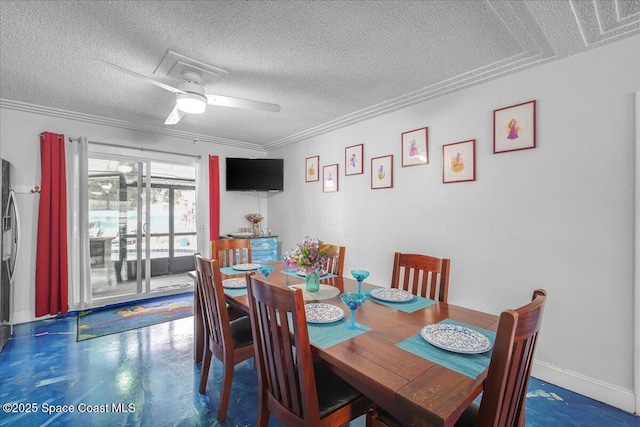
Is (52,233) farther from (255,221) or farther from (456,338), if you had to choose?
(456,338)

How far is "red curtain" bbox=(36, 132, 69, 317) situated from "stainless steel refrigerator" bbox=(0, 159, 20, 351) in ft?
1.13

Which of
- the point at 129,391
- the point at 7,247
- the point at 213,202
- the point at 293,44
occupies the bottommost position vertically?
the point at 129,391

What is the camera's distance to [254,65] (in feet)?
7.77

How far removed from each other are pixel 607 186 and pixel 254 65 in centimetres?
271

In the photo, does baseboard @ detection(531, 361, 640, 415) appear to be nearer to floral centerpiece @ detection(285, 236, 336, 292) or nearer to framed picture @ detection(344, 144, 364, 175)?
floral centerpiece @ detection(285, 236, 336, 292)

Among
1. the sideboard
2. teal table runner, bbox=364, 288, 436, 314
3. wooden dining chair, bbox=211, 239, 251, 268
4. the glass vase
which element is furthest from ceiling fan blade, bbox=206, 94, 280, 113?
the sideboard

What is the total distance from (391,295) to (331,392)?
0.71 meters

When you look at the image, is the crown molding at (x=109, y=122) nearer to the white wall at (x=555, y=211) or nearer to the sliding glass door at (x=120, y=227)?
the sliding glass door at (x=120, y=227)

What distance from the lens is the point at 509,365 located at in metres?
0.91

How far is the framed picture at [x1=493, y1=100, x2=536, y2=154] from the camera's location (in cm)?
229

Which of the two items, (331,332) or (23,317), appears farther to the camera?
(23,317)

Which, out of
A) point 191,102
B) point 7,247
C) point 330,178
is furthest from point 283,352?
point 7,247

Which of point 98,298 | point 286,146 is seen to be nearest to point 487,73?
point 286,146

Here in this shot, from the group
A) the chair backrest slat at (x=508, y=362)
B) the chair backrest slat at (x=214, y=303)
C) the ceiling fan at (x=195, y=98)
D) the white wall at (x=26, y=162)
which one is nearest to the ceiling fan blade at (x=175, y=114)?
the ceiling fan at (x=195, y=98)
